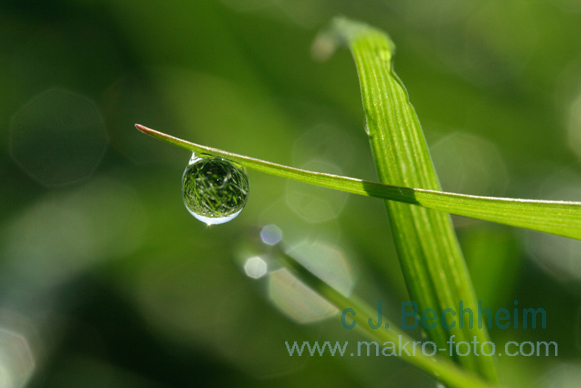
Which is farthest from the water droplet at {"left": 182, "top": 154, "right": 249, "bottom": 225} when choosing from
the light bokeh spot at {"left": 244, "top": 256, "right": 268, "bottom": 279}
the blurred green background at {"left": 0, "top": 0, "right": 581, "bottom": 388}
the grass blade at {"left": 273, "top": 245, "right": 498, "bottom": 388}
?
the blurred green background at {"left": 0, "top": 0, "right": 581, "bottom": 388}

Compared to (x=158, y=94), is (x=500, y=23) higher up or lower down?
higher up

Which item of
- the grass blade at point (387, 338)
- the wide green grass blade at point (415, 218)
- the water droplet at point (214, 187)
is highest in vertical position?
the wide green grass blade at point (415, 218)

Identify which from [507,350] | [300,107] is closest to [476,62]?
[300,107]

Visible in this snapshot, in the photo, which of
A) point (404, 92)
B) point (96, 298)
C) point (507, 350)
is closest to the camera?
point (404, 92)

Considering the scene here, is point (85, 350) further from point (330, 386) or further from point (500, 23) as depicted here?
point (500, 23)

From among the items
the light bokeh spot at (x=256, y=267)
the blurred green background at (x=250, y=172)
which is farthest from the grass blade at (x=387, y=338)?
the blurred green background at (x=250, y=172)

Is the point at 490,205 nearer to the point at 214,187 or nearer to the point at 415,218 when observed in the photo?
the point at 415,218

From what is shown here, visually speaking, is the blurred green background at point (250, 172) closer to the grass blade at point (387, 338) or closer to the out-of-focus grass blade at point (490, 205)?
the grass blade at point (387, 338)
